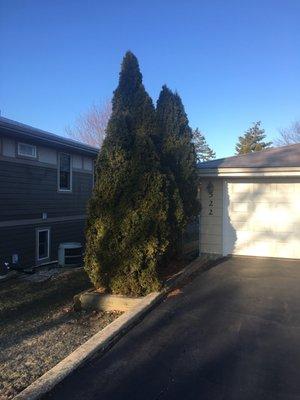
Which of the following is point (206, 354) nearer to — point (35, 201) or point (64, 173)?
point (35, 201)

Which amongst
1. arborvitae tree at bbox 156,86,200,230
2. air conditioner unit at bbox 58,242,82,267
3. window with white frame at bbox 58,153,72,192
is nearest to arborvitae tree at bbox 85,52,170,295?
arborvitae tree at bbox 156,86,200,230

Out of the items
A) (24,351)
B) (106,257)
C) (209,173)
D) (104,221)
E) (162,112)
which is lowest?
(24,351)

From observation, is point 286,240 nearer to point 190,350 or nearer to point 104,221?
point 104,221

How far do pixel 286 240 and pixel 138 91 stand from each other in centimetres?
529

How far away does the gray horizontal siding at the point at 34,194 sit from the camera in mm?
11812

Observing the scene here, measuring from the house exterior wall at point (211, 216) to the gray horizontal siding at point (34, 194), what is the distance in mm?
5223

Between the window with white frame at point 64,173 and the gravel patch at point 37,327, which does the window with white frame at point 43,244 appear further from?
the gravel patch at point 37,327

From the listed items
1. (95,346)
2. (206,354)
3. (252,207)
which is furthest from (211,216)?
(95,346)

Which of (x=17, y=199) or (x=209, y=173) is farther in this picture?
(x=17, y=199)

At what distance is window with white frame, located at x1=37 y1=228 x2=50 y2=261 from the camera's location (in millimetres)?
13636

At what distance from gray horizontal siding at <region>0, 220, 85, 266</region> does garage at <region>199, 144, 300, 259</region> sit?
528 cm

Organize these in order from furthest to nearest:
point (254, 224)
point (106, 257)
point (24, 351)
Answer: point (254, 224) < point (106, 257) < point (24, 351)

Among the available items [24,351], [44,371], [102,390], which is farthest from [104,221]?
[102,390]

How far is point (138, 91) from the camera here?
8.82 meters
